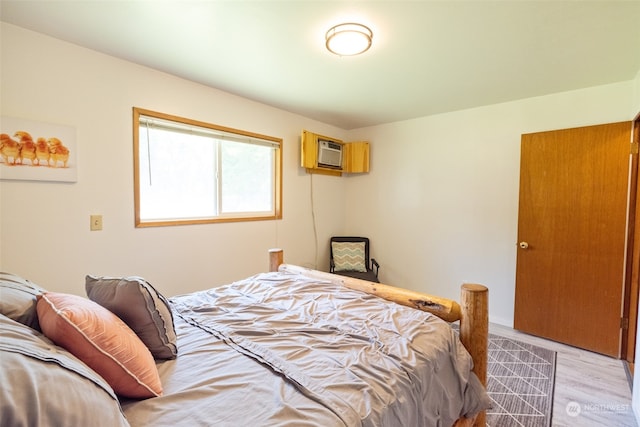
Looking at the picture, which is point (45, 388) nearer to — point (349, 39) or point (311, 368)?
point (311, 368)

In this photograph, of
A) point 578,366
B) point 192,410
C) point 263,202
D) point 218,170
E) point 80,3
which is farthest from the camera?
point 263,202

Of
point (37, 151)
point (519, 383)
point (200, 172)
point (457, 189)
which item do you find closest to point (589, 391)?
point (519, 383)

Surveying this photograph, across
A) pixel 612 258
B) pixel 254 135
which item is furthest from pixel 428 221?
pixel 254 135

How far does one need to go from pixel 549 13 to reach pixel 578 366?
8.52 ft

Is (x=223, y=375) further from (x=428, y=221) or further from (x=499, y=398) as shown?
(x=428, y=221)

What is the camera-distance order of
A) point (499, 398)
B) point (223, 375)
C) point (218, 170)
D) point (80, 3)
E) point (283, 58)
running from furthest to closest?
point (218, 170)
point (283, 58)
point (499, 398)
point (80, 3)
point (223, 375)

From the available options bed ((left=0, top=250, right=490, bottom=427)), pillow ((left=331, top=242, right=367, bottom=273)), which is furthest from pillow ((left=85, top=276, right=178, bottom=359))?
pillow ((left=331, top=242, right=367, bottom=273))

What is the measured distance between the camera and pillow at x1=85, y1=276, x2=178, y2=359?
3.66ft

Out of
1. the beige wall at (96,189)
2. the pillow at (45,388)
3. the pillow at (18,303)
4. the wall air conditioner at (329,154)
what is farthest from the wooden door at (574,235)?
the pillow at (18,303)

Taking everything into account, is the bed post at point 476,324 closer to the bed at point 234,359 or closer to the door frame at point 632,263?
the bed at point 234,359

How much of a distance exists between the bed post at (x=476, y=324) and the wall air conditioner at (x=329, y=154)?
8.67ft

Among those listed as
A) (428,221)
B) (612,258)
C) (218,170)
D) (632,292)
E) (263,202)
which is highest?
(218,170)

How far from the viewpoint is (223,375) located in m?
1.02

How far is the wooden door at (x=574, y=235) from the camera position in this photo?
2455 millimetres
